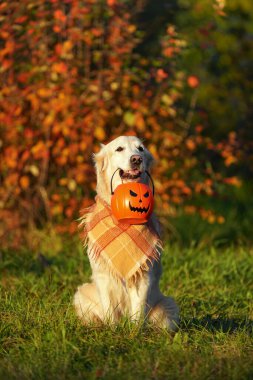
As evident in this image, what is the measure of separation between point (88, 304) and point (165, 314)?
1.63 ft

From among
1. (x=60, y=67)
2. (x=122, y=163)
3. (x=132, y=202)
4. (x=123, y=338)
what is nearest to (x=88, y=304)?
(x=123, y=338)

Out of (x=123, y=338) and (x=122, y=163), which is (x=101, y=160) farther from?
(x=123, y=338)

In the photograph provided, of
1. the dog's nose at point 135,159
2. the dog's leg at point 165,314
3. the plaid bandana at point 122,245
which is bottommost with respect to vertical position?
the dog's leg at point 165,314

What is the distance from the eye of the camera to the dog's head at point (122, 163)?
14.2 ft

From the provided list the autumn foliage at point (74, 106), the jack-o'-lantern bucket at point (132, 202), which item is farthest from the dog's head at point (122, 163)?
the autumn foliage at point (74, 106)

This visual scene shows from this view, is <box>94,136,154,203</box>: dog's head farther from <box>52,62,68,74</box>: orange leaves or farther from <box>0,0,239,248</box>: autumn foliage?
<box>0,0,239,248</box>: autumn foliage

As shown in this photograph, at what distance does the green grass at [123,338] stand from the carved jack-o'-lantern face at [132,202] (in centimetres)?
63

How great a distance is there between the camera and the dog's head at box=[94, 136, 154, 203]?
4324 millimetres

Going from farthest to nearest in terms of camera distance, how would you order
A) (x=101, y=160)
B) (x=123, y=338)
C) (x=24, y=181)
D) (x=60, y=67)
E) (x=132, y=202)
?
(x=24, y=181) < (x=60, y=67) < (x=101, y=160) < (x=132, y=202) < (x=123, y=338)

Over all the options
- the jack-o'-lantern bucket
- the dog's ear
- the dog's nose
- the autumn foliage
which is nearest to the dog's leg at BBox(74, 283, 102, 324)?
the jack-o'-lantern bucket

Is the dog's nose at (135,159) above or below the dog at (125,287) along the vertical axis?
above

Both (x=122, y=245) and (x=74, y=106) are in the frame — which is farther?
(x=74, y=106)

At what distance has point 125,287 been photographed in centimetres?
433

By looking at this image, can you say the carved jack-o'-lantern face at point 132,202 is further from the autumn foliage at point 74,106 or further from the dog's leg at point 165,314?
the autumn foliage at point 74,106
